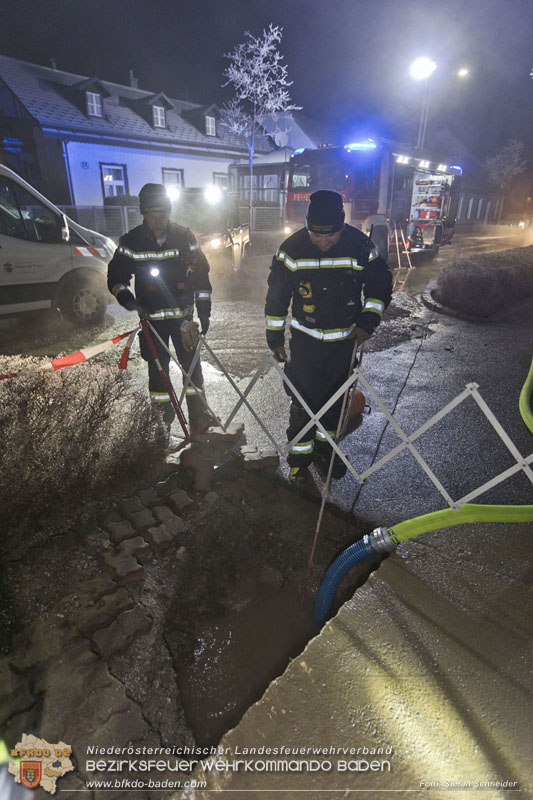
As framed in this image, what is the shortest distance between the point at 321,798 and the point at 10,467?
2.10 meters

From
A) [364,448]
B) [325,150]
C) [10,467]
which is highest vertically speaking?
[325,150]

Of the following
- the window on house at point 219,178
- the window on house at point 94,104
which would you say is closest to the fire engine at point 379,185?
the window on house at point 94,104

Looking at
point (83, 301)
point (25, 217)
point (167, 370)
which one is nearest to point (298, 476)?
point (167, 370)

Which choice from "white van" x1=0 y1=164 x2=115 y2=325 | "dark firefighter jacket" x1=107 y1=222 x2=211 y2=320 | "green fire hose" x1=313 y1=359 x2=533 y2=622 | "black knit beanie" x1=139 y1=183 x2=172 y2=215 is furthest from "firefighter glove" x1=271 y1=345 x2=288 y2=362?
"white van" x1=0 y1=164 x2=115 y2=325

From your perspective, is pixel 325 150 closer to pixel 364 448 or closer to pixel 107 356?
pixel 107 356

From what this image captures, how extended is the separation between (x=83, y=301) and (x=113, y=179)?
62.3 feet

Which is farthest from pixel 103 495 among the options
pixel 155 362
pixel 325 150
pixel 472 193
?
pixel 472 193

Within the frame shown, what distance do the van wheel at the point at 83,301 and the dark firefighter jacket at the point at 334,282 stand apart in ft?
Result: 15.6

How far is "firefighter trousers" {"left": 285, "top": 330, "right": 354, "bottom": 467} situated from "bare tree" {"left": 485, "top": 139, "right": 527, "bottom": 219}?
2093 inches

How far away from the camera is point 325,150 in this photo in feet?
42.1

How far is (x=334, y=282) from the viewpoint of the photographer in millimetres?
3111

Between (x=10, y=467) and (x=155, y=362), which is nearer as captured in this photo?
(x=10, y=467)

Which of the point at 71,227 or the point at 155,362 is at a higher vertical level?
the point at 71,227

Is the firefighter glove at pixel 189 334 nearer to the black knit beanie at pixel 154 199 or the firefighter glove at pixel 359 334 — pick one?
the black knit beanie at pixel 154 199
